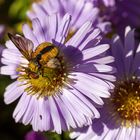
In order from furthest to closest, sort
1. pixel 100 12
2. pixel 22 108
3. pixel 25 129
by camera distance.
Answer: pixel 25 129, pixel 100 12, pixel 22 108

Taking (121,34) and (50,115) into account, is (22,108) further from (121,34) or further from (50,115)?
(121,34)

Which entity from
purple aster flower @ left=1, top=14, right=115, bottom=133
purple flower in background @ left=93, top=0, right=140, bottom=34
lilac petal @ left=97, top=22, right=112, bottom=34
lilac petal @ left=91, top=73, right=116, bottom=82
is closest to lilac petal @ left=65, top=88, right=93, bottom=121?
purple aster flower @ left=1, top=14, right=115, bottom=133

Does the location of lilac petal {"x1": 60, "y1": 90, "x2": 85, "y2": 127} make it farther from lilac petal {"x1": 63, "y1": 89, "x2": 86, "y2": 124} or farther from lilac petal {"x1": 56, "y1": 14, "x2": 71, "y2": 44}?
lilac petal {"x1": 56, "y1": 14, "x2": 71, "y2": 44}

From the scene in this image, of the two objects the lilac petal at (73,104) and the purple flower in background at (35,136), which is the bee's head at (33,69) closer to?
the lilac petal at (73,104)

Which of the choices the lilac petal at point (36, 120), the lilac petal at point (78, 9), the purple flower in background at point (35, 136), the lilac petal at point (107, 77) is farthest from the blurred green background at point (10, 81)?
the lilac petal at point (78, 9)

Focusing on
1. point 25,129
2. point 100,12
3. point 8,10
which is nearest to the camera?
point 100,12

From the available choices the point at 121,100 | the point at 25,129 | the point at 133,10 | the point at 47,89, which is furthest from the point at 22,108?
the point at 133,10

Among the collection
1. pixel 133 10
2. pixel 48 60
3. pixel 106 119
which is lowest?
pixel 106 119
